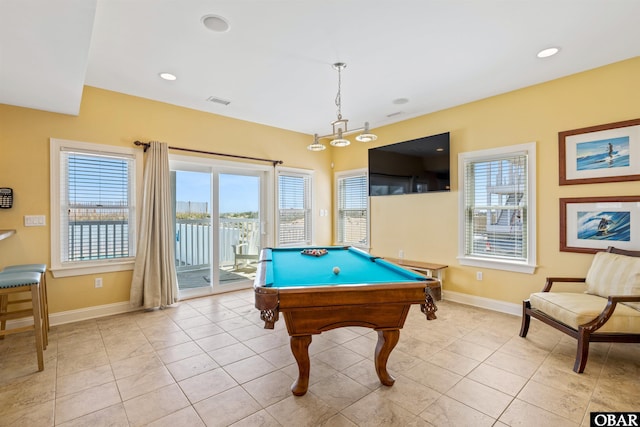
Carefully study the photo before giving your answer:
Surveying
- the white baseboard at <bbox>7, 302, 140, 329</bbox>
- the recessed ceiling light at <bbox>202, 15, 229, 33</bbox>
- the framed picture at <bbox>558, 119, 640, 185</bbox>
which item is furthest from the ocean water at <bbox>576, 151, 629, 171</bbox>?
the white baseboard at <bbox>7, 302, 140, 329</bbox>

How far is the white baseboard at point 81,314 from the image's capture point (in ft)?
10.7

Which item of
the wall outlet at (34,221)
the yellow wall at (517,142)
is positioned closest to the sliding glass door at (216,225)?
the wall outlet at (34,221)

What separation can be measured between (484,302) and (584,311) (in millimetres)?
1580

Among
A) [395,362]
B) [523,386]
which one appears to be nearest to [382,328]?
[395,362]

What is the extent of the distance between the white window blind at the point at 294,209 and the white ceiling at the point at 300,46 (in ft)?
6.19

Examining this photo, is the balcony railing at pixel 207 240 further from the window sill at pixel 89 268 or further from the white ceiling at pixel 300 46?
the white ceiling at pixel 300 46

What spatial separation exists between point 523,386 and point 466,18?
2894mm

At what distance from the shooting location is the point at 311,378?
7.66ft

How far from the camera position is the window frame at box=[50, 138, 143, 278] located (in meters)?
3.40

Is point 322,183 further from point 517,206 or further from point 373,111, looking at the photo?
point 517,206

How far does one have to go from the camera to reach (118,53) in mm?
2830

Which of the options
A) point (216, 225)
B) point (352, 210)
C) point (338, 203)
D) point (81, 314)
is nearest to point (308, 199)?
point (338, 203)

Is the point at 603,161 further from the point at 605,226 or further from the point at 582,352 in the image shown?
the point at 582,352

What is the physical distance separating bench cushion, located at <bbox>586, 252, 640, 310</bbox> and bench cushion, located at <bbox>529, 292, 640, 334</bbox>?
0.12 metres
